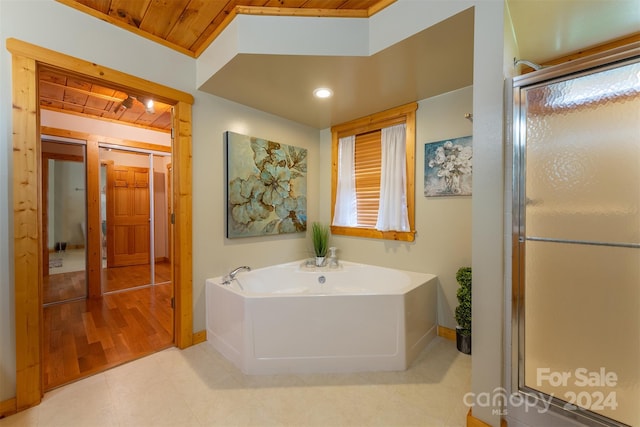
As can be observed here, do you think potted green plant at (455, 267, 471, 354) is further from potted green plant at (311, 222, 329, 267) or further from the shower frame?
potted green plant at (311, 222, 329, 267)

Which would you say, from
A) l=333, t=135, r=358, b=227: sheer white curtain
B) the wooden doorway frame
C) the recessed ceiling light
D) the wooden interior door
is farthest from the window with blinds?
the wooden interior door

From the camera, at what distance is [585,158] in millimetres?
1224

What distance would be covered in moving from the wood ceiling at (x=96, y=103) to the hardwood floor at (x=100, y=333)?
2.02 meters

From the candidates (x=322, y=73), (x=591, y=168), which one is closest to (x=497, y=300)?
(x=591, y=168)

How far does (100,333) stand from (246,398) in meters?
1.77

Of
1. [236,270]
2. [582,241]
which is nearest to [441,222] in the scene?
[582,241]

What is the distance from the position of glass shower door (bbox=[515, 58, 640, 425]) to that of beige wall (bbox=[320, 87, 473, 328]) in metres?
1.01

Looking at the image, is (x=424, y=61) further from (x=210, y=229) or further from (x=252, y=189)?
(x=210, y=229)

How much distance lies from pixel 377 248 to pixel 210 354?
1820mm

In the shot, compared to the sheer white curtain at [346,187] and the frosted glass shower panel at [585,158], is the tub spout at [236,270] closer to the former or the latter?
the sheer white curtain at [346,187]

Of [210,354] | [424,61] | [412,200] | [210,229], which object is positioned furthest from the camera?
[412,200]

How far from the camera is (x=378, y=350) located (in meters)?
1.93

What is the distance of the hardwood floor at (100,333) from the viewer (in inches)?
77.5

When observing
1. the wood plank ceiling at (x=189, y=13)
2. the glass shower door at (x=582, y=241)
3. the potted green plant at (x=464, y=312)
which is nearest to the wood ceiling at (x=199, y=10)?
the wood plank ceiling at (x=189, y=13)
